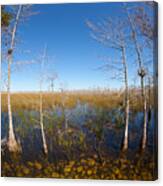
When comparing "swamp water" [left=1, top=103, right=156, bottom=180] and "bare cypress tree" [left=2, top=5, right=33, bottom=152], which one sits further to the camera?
"bare cypress tree" [left=2, top=5, right=33, bottom=152]

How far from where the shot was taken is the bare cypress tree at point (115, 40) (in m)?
3.80

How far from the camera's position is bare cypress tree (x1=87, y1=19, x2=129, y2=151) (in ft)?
12.5

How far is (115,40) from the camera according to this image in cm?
382

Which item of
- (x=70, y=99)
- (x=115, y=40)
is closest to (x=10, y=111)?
(x=70, y=99)

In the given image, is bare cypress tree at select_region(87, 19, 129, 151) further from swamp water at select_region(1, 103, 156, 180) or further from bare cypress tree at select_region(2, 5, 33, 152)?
bare cypress tree at select_region(2, 5, 33, 152)

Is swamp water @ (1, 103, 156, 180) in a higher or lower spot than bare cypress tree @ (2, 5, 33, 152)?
lower

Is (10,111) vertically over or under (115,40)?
under

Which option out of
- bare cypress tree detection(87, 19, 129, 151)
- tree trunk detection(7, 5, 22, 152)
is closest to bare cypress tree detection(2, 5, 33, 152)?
tree trunk detection(7, 5, 22, 152)

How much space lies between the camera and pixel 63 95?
387cm

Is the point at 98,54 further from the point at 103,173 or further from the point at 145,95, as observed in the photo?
the point at 103,173

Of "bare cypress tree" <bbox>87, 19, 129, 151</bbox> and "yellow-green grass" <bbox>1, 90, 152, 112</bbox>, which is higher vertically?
"bare cypress tree" <bbox>87, 19, 129, 151</bbox>

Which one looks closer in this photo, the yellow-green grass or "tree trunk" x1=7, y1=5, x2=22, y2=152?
the yellow-green grass

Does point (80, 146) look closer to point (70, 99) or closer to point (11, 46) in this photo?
point (70, 99)

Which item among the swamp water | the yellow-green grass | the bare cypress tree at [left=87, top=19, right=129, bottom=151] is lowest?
the swamp water
